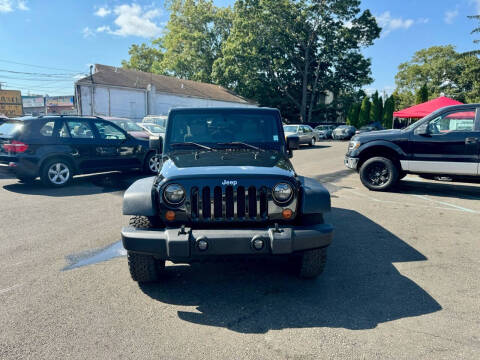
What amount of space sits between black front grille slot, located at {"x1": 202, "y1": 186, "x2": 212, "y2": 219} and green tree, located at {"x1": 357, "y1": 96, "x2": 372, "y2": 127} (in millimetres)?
41484

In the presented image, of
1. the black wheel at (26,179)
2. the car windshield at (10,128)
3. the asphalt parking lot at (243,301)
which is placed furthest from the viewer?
the black wheel at (26,179)

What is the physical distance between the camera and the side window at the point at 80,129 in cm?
829

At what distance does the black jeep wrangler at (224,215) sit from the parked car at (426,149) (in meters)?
5.45

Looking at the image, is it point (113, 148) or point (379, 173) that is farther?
point (113, 148)

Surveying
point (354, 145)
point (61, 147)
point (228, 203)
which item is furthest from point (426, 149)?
point (61, 147)

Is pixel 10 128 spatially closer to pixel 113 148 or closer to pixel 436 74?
pixel 113 148

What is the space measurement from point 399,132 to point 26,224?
7.67m

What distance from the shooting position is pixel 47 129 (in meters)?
7.95

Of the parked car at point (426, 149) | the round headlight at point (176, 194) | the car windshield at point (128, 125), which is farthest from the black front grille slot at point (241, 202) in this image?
the car windshield at point (128, 125)

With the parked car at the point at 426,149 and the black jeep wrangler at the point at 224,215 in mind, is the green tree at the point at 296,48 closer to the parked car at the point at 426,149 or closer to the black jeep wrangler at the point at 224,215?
the parked car at the point at 426,149

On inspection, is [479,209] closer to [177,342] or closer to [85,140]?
[177,342]

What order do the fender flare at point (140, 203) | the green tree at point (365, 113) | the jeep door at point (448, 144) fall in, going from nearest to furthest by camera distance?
the fender flare at point (140, 203), the jeep door at point (448, 144), the green tree at point (365, 113)

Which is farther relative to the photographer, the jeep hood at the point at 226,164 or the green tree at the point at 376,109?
the green tree at the point at 376,109

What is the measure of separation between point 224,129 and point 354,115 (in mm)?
40724
